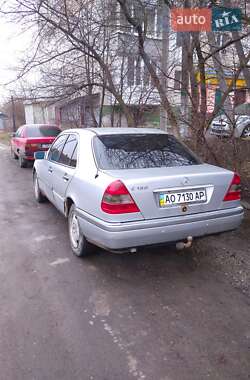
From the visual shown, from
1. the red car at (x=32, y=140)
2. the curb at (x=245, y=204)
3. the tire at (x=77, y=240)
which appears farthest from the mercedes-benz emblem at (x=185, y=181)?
the red car at (x=32, y=140)

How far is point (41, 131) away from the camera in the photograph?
431 inches

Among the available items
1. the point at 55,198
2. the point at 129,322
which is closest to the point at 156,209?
the point at 129,322

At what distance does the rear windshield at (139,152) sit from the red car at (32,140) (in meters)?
6.98

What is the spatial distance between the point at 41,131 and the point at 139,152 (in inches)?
318

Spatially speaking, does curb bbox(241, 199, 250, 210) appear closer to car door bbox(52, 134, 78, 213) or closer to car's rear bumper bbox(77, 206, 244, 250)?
car's rear bumper bbox(77, 206, 244, 250)

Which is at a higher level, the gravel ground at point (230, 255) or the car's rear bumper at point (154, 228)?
the car's rear bumper at point (154, 228)

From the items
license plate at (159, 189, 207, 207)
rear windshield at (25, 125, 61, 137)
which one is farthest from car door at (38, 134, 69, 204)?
rear windshield at (25, 125, 61, 137)

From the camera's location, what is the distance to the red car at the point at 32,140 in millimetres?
10295

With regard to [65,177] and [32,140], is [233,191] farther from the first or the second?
A: [32,140]

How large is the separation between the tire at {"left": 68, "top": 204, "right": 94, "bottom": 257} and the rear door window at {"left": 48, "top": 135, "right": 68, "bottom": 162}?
4.00 ft

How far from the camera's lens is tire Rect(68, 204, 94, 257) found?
147 inches

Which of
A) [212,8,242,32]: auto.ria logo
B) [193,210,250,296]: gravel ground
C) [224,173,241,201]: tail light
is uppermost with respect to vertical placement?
[212,8,242,32]: auto.ria logo

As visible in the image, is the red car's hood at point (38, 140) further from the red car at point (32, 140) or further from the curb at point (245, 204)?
the curb at point (245, 204)

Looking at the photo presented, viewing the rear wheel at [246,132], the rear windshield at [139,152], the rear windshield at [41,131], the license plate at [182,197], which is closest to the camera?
the license plate at [182,197]
